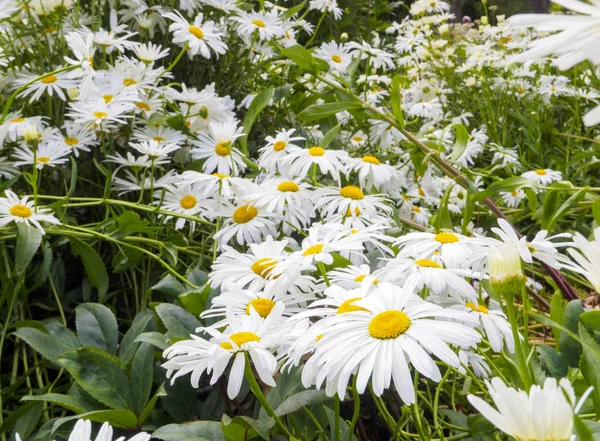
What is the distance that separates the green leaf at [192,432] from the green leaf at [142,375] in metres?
0.11

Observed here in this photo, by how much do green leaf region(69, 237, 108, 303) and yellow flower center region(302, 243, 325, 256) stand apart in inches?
15.1

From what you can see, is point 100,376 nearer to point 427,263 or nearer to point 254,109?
point 427,263

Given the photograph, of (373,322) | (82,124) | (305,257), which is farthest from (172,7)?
(373,322)

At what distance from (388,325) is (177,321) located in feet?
1.06

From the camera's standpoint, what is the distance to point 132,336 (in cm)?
74

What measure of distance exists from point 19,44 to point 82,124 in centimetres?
29

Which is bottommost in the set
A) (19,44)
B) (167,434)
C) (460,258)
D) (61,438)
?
(61,438)

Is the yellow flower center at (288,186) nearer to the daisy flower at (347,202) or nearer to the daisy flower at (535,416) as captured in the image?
the daisy flower at (347,202)

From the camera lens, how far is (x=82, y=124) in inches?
41.1

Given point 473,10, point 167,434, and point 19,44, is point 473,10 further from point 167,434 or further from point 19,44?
point 167,434

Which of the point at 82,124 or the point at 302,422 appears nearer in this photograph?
the point at 302,422

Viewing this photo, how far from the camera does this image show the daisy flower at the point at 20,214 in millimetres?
785

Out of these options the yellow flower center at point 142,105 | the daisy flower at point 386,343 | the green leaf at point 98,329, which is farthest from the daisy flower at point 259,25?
the daisy flower at point 386,343

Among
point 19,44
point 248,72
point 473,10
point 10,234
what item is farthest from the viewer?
point 473,10
